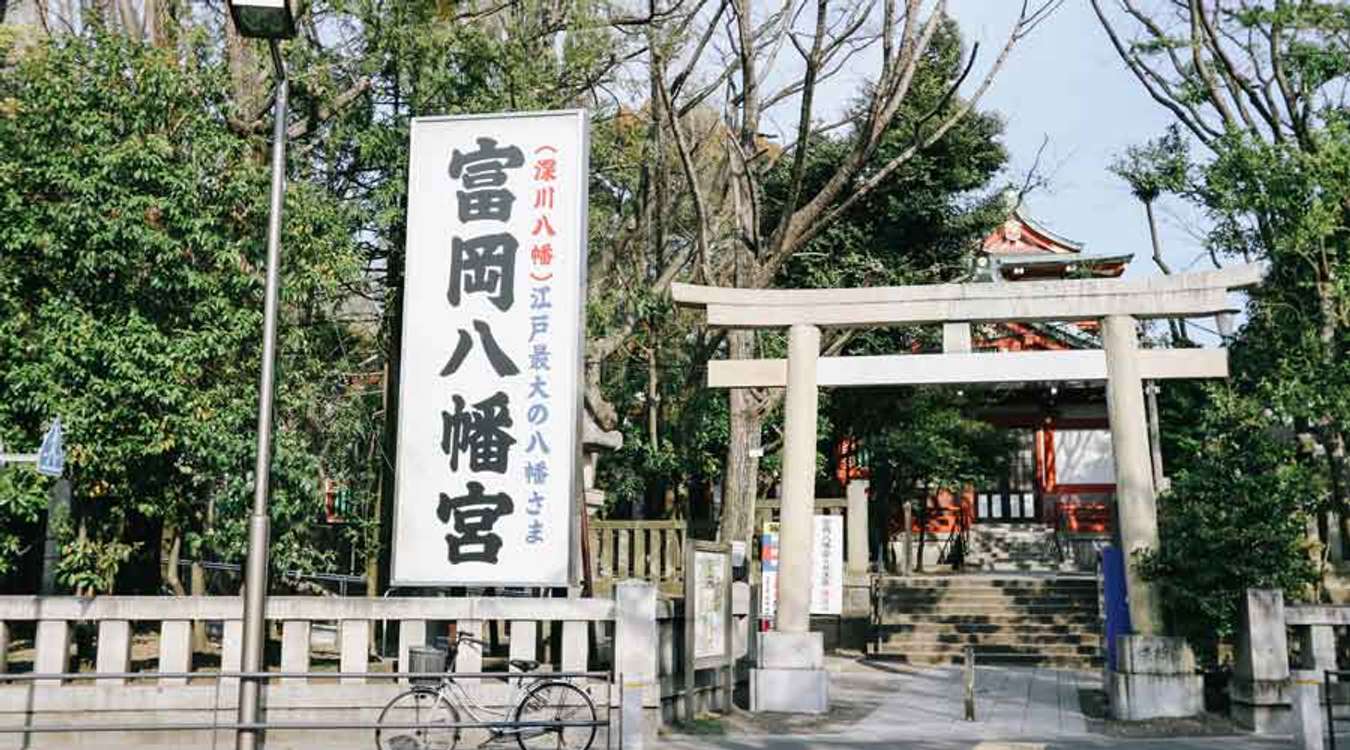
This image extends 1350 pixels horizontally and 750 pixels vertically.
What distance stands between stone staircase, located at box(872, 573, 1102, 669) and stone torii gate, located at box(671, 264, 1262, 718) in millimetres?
7972

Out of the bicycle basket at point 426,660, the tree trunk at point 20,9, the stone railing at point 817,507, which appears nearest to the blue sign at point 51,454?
the bicycle basket at point 426,660

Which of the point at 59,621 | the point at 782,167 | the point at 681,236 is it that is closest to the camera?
the point at 59,621

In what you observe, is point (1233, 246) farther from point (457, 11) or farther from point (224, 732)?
point (224, 732)

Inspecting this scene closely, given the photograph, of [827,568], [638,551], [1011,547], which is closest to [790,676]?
[827,568]

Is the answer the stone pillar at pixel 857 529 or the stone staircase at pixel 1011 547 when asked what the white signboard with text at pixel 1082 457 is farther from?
the stone pillar at pixel 857 529

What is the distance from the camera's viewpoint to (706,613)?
1340 cm

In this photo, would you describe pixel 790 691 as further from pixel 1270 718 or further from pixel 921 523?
pixel 921 523

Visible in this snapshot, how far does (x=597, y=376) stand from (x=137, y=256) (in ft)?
29.7

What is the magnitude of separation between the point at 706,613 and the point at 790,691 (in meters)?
1.55

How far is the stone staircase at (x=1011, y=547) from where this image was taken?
3366cm

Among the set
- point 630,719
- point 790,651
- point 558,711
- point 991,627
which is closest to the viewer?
point 630,719

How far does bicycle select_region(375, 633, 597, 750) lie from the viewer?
35.9ft

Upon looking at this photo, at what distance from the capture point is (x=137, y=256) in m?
13.1

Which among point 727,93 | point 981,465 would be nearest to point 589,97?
point 727,93
